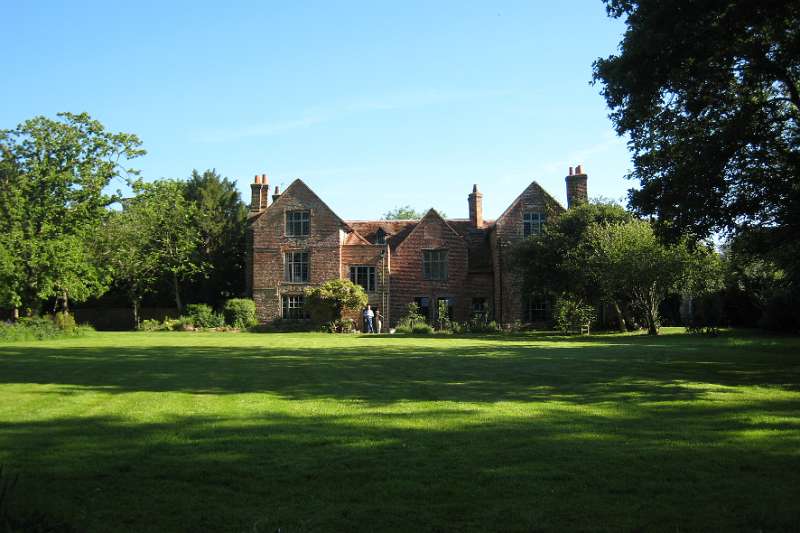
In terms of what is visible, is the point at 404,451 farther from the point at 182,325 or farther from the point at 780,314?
the point at 182,325

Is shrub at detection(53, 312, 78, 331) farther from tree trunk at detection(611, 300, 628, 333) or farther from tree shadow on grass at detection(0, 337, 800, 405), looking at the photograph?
tree trunk at detection(611, 300, 628, 333)

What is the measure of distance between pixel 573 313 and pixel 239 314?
1976 centimetres

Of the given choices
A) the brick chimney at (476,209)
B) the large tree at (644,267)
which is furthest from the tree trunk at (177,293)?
the large tree at (644,267)

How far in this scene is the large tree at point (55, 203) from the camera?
3262 cm

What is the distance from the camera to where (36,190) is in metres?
36.2

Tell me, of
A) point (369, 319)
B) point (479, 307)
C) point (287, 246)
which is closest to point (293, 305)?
point (287, 246)

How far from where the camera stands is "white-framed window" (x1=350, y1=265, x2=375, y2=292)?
41.7 meters

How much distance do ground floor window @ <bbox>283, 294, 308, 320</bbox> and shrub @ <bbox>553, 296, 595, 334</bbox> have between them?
1613 centimetres

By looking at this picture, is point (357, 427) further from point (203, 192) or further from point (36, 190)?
point (203, 192)

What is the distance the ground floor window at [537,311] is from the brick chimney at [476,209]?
7.50 metres

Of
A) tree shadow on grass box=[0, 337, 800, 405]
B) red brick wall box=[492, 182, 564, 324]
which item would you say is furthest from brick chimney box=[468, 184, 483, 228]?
tree shadow on grass box=[0, 337, 800, 405]

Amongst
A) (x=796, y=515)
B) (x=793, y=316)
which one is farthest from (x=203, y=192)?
(x=796, y=515)

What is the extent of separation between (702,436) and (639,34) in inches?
373

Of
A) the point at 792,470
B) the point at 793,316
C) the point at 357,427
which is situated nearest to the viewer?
the point at 792,470
